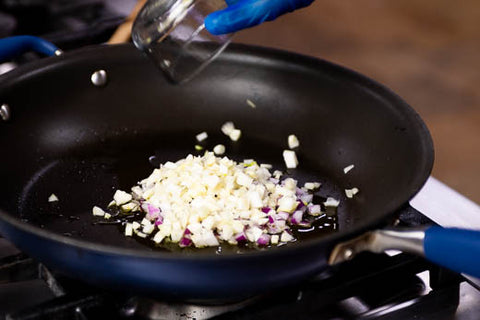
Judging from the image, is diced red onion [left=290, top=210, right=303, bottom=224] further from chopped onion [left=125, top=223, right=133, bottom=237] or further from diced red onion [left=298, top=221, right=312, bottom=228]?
chopped onion [left=125, top=223, right=133, bottom=237]

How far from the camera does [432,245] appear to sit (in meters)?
0.64

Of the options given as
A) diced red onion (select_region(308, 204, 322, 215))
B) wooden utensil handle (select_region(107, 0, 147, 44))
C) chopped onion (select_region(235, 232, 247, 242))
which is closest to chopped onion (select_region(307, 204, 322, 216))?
diced red onion (select_region(308, 204, 322, 215))

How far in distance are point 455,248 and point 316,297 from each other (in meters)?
0.16

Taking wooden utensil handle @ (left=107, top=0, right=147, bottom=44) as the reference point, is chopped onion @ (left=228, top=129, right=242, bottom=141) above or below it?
below

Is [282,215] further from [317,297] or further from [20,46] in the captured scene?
[20,46]

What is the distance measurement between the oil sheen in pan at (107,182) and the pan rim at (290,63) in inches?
5.4

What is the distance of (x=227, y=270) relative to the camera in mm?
620

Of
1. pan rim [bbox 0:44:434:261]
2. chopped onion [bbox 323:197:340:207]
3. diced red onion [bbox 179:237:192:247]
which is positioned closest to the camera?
pan rim [bbox 0:44:434:261]

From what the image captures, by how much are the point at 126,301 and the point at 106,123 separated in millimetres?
420

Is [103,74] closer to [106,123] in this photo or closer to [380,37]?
[106,123]

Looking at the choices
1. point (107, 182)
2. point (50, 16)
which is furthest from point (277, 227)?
point (50, 16)

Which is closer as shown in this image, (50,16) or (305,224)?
(305,224)

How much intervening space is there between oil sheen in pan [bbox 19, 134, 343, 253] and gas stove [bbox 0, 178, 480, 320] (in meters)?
0.10

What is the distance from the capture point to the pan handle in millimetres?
633
